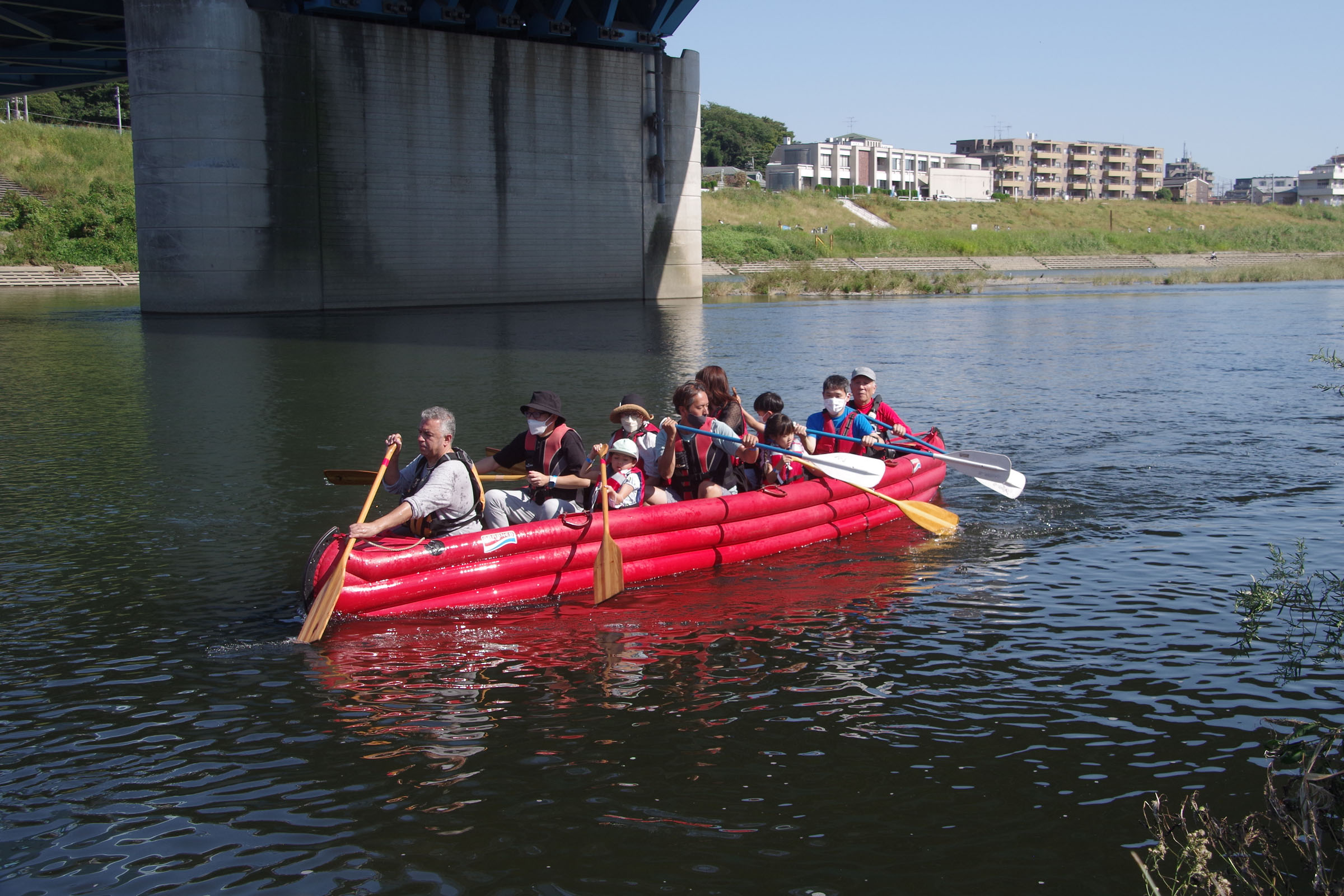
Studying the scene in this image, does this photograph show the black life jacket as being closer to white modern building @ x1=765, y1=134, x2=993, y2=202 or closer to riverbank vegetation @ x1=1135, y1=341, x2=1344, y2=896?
riverbank vegetation @ x1=1135, y1=341, x2=1344, y2=896

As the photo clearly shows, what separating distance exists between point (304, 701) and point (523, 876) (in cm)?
204

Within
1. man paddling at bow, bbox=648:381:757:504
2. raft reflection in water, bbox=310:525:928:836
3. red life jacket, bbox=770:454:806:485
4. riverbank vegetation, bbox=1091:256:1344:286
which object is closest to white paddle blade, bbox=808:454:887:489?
red life jacket, bbox=770:454:806:485

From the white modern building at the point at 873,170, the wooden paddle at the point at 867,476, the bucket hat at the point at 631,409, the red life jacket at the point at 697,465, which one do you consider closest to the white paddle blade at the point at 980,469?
the wooden paddle at the point at 867,476

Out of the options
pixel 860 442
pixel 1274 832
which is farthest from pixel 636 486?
pixel 1274 832

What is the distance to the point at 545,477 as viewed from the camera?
7.87 m

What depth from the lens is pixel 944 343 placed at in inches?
936

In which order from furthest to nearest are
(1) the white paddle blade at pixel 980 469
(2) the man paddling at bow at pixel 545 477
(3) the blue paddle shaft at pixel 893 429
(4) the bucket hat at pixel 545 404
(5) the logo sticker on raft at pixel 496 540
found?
(3) the blue paddle shaft at pixel 893 429
(1) the white paddle blade at pixel 980 469
(4) the bucket hat at pixel 545 404
(2) the man paddling at bow at pixel 545 477
(5) the logo sticker on raft at pixel 496 540

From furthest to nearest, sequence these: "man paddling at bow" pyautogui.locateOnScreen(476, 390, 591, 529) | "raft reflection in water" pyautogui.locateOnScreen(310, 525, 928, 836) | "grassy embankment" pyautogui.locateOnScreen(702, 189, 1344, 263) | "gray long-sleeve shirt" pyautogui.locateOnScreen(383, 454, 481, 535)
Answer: "grassy embankment" pyautogui.locateOnScreen(702, 189, 1344, 263)
"man paddling at bow" pyautogui.locateOnScreen(476, 390, 591, 529)
"gray long-sleeve shirt" pyautogui.locateOnScreen(383, 454, 481, 535)
"raft reflection in water" pyautogui.locateOnScreen(310, 525, 928, 836)

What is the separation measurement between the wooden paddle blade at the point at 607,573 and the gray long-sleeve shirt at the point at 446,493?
815 millimetres

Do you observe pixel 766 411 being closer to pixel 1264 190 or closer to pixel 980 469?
pixel 980 469

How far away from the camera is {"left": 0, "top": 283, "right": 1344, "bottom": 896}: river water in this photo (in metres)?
4.37

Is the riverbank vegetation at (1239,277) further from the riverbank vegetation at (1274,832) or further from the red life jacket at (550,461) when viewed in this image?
the riverbank vegetation at (1274,832)

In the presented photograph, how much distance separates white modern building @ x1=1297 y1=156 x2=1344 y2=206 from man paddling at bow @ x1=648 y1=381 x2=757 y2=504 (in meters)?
165

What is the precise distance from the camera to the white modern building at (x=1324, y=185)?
152 meters
